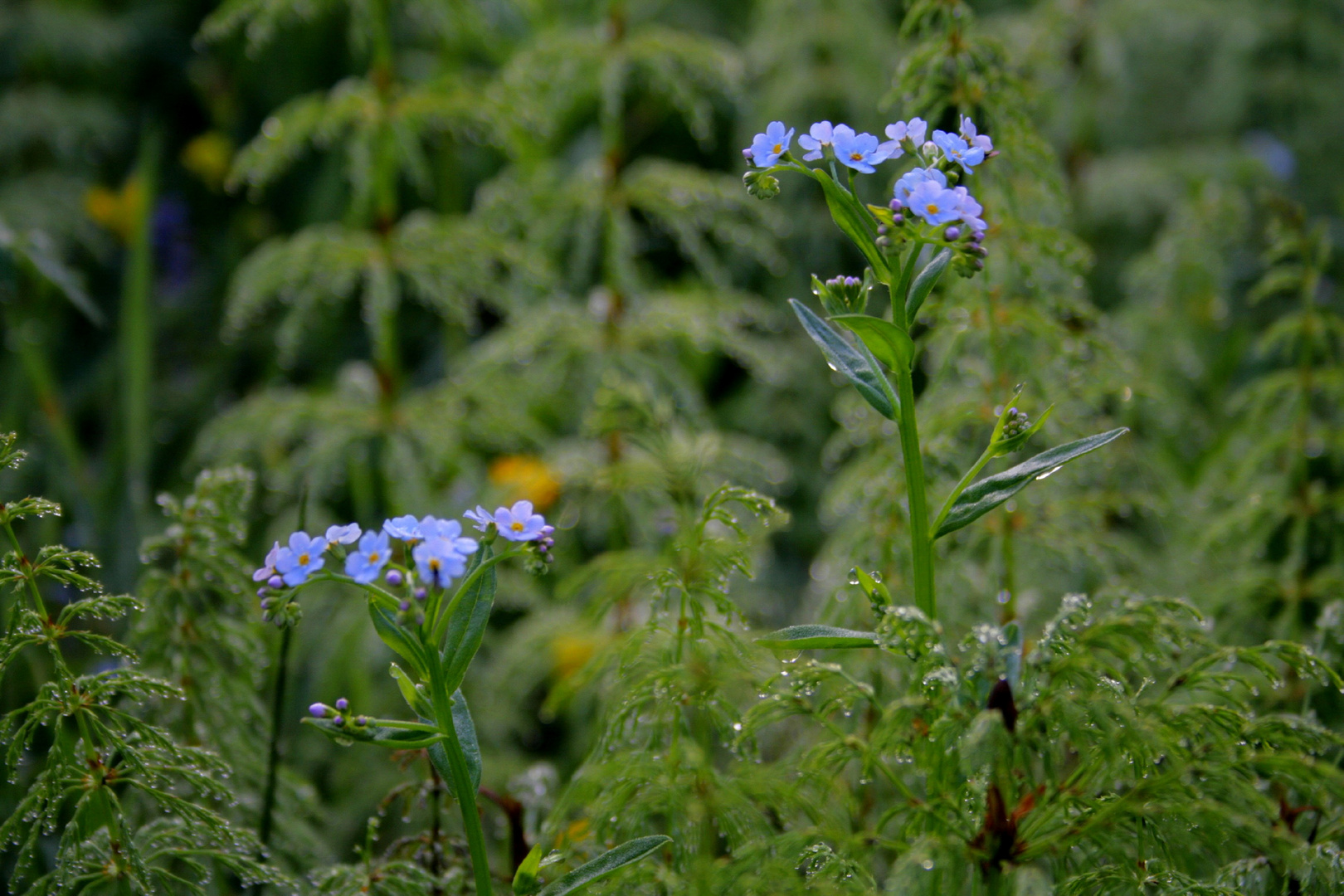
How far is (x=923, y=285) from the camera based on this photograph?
2.55 ft

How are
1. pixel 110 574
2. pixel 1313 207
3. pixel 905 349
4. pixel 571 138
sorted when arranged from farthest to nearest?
pixel 571 138
pixel 1313 207
pixel 110 574
pixel 905 349

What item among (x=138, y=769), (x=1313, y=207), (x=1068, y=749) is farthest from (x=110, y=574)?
(x=1313, y=207)

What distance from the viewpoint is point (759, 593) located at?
1794 millimetres

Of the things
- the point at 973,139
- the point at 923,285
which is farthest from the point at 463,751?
the point at 973,139

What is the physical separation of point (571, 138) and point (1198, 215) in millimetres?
1581

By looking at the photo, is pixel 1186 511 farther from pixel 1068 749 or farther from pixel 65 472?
pixel 65 472

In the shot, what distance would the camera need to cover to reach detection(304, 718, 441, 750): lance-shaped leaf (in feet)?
2.29

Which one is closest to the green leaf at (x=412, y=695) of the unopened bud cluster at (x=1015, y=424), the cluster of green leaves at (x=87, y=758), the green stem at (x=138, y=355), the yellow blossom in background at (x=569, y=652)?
the cluster of green leaves at (x=87, y=758)

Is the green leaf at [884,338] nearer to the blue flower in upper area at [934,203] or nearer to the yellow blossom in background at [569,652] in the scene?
the blue flower in upper area at [934,203]

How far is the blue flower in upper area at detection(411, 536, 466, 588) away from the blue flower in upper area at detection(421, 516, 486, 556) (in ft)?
0.04

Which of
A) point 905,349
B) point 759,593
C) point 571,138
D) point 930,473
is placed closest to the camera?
point 905,349

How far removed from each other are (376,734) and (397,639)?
0.22ft

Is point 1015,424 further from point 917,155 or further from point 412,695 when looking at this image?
point 412,695

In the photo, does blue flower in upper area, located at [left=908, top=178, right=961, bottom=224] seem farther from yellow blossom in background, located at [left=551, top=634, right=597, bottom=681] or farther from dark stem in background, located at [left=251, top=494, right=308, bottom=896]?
yellow blossom in background, located at [left=551, top=634, right=597, bottom=681]
